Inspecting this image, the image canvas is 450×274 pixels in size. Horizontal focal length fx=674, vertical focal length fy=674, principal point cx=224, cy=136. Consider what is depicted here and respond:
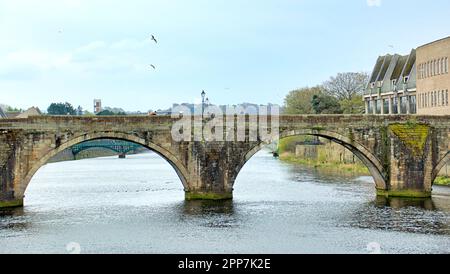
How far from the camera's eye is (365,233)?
30984 millimetres

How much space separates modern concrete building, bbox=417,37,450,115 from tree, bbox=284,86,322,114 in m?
32.8

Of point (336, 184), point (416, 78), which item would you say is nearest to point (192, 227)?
point (336, 184)

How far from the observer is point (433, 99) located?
59.5m

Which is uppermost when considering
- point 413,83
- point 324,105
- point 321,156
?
point 413,83

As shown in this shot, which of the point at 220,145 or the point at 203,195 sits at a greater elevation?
the point at 220,145

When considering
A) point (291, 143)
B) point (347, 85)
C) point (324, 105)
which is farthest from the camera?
point (291, 143)

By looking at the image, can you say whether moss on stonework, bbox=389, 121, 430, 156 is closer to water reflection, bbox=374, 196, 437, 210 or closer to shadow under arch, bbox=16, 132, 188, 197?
water reflection, bbox=374, 196, 437, 210

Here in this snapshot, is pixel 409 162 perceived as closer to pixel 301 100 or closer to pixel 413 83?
pixel 413 83

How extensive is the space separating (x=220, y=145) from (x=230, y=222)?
9138mm

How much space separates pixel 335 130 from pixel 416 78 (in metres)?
24.2

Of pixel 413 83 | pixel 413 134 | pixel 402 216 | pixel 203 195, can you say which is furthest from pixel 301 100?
pixel 402 216

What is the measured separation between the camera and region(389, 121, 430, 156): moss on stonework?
43281 mm

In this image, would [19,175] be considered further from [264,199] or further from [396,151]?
[396,151]

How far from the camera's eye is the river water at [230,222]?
92.3 ft
